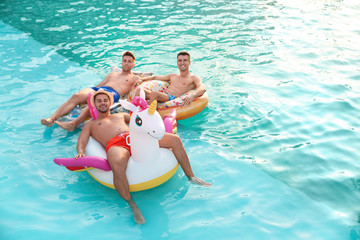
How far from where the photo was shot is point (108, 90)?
5.22 meters

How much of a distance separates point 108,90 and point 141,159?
2.12 metres

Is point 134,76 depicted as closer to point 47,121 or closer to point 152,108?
point 47,121

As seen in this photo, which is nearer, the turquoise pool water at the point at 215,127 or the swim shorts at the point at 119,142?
the turquoise pool water at the point at 215,127

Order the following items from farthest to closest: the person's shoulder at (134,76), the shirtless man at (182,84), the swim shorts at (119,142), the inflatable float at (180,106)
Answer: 1. the person's shoulder at (134,76)
2. the shirtless man at (182,84)
3. the inflatable float at (180,106)
4. the swim shorts at (119,142)

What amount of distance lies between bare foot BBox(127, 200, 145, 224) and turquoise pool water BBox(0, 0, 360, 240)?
0.21 ft

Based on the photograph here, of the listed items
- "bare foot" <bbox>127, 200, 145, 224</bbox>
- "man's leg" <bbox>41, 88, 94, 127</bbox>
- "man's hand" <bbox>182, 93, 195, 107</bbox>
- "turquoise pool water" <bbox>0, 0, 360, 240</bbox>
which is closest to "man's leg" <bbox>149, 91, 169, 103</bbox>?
"man's hand" <bbox>182, 93, 195, 107</bbox>

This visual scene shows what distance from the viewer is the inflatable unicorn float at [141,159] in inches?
127

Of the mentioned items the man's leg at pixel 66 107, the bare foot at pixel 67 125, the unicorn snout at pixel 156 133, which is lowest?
the bare foot at pixel 67 125

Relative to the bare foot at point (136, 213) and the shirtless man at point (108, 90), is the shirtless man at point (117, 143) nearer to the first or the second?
the bare foot at point (136, 213)

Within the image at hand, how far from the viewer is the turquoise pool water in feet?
10.8

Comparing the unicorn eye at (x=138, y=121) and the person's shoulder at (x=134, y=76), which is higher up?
the unicorn eye at (x=138, y=121)

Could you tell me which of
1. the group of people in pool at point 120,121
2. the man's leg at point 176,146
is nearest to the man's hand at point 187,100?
the group of people in pool at point 120,121

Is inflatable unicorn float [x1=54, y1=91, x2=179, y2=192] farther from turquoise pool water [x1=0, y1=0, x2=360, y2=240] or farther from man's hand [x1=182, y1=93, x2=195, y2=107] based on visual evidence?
man's hand [x1=182, y1=93, x2=195, y2=107]

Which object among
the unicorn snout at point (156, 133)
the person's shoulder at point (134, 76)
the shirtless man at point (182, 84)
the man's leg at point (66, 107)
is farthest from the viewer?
the person's shoulder at point (134, 76)
